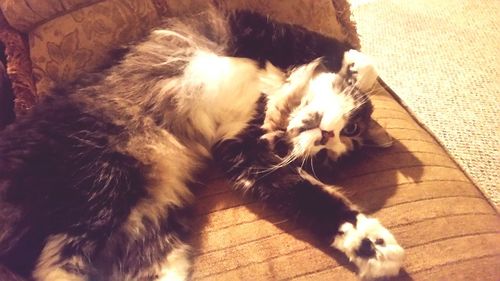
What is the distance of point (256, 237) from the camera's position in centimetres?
100

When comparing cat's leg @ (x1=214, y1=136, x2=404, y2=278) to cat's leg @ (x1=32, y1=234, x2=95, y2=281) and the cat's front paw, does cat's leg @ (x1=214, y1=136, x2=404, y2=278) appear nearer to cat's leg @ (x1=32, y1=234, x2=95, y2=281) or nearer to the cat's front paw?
the cat's front paw

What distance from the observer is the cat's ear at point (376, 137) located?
118cm

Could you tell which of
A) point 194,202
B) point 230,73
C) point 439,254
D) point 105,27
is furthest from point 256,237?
point 105,27

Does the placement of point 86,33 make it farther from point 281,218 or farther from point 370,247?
point 370,247

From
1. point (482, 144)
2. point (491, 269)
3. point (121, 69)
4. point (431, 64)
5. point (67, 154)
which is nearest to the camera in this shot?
point (491, 269)

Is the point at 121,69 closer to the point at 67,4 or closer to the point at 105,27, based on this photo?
the point at 105,27

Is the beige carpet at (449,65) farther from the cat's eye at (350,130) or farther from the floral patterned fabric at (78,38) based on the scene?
the floral patterned fabric at (78,38)

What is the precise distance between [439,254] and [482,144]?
1092 millimetres

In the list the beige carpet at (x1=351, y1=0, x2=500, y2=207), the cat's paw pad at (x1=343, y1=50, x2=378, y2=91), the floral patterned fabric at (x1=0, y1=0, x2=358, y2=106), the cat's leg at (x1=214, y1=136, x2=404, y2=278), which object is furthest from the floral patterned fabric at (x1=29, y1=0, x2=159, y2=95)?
the beige carpet at (x1=351, y1=0, x2=500, y2=207)

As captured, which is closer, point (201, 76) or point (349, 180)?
point (349, 180)

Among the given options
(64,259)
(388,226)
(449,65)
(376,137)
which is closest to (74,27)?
(64,259)

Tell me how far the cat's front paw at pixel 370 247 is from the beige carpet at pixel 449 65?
2.46 ft

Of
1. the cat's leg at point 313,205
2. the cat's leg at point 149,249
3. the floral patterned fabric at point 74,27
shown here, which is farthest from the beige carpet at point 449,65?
the floral patterned fabric at point 74,27

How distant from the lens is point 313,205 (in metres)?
1.08
